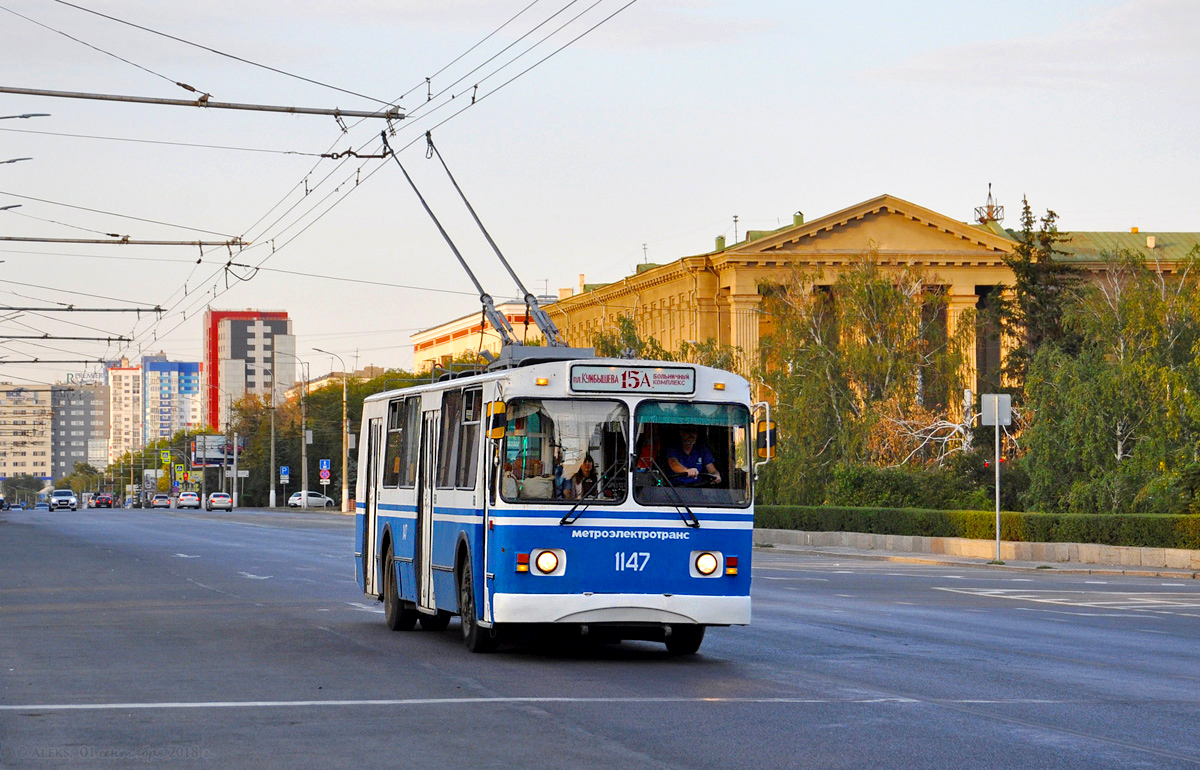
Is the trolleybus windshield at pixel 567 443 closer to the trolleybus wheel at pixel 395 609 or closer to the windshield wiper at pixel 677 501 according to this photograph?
the windshield wiper at pixel 677 501

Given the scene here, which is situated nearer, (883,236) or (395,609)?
(395,609)

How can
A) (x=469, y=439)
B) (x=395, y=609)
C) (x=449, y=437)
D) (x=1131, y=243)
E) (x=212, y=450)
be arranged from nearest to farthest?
1. (x=469, y=439)
2. (x=449, y=437)
3. (x=395, y=609)
4. (x=1131, y=243)
5. (x=212, y=450)

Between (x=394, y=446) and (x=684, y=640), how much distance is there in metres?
4.87

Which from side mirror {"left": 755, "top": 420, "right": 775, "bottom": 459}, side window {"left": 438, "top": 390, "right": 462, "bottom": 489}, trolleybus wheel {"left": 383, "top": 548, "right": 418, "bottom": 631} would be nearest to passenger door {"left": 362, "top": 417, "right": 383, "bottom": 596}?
trolleybus wheel {"left": 383, "top": 548, "right": 418, "bottom": 631}

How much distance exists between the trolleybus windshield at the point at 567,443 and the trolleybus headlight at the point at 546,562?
637 mm

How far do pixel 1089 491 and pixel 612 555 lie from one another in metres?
30.4

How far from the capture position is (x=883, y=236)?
84.4 meters

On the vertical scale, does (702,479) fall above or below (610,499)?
above

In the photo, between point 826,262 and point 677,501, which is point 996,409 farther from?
point 826,262

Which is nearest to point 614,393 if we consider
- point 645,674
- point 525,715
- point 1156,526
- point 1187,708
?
point 645,674

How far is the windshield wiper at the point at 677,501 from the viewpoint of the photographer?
1523 cm

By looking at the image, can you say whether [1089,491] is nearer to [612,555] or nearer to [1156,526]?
[1156,526]

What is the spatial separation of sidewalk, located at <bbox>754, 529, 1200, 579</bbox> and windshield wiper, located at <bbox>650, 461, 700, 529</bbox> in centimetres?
2049

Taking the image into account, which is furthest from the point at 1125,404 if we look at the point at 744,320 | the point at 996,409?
the point at 744,320
